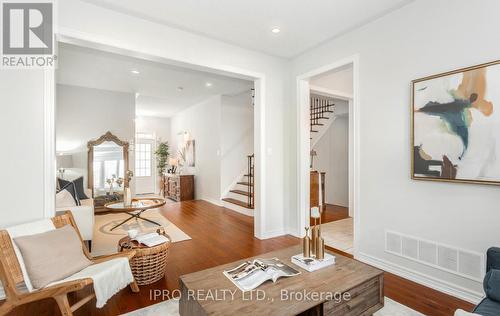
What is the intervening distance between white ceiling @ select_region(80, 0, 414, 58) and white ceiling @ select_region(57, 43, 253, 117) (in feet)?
4.33

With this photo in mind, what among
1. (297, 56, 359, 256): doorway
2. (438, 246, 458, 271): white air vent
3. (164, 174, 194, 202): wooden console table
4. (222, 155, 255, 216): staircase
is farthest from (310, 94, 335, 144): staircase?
(438, 246, 458, 271): white air vent

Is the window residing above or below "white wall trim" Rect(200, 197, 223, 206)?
above

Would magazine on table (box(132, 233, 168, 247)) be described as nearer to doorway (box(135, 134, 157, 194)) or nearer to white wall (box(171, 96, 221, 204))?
white wall (box(171, 96, 221, 204))

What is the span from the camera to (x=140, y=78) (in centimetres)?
508

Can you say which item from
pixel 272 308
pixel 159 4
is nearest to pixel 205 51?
pixel 159 4

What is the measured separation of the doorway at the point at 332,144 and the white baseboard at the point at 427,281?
0.32 m

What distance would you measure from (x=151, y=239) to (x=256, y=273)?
1.40 meters

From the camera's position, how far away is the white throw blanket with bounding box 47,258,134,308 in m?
1.89

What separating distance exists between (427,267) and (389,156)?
46.2 inches

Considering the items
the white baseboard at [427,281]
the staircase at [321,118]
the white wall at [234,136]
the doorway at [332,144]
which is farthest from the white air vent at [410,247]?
the white wall at [234,136]

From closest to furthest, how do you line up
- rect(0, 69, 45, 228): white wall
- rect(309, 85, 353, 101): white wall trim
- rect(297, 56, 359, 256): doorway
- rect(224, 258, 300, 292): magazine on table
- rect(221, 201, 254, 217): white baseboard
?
1. rect(224, 258, 300, 292): magazine on table
2. rect(0, 69, 45, 228): white wall
3. rect(297, 56, 359, 256): doorway
4. rect(309, 85, 353, 101): white wall trim
5. rect(221, 201, 254, 217): white baseboard

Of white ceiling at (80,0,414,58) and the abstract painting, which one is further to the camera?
white ceiling at (80,0,414,58)

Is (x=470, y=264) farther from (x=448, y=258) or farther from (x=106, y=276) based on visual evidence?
(x=106, y=276)

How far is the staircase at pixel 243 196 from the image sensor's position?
18.5 ft
